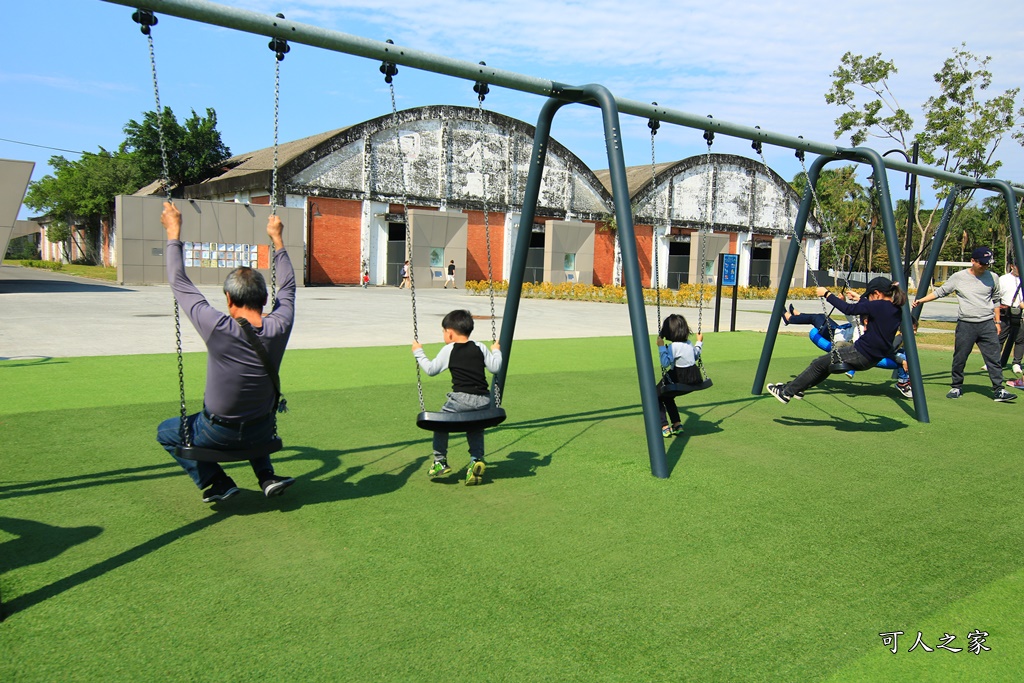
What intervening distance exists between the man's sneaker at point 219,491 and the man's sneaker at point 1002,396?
8.90 meters

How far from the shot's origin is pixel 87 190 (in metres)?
52.7

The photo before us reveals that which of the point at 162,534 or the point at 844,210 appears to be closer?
the point at 162,534

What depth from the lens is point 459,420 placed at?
4.92 m

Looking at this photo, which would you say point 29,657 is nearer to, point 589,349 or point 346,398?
point 346,398

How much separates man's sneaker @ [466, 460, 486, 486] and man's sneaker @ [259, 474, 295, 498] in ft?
4.01

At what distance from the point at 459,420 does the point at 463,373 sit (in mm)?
367

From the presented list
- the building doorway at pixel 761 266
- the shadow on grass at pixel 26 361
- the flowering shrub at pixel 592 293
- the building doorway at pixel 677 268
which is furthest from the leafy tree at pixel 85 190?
the shadow on grass at pixel 26 361

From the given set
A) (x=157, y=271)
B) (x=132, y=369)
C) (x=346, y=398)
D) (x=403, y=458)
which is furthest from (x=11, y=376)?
(x=157, y=271)

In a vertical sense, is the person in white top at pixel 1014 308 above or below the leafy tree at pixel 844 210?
below

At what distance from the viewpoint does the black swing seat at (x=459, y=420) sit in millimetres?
4871

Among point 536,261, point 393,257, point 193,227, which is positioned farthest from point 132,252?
point 536,261

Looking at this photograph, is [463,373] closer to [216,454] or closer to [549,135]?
[216,454]

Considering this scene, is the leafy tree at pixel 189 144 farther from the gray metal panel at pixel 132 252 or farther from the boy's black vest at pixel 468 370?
the boy's black vest at pixel 468 370

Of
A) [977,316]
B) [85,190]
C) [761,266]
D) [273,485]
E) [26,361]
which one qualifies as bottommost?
[26,361]
